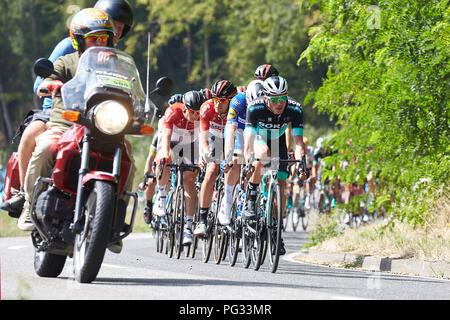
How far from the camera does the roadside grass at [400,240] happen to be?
1179 cm

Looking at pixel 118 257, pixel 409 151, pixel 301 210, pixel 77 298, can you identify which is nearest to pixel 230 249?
pixel 118 257

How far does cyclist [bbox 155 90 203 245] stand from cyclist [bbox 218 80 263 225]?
1.47m

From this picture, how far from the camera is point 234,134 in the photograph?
38.2ft

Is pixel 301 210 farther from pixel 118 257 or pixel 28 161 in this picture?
pixel 28 161

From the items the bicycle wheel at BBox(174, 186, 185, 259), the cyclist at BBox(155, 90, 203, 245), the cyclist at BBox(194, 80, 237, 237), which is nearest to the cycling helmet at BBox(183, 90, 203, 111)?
the cyclist at BBox(155, 90, 203, 245)

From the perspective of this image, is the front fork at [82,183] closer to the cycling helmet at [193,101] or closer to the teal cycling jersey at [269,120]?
the teal cycling jersey at [269,120]

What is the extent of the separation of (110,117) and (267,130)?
3731 mm

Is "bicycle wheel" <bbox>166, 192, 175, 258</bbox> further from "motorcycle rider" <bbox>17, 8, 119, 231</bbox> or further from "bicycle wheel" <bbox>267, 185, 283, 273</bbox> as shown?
"motorcycle rider" <bbox>17, 8, 119, 231</bbox>

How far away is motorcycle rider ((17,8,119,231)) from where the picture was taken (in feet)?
26.4

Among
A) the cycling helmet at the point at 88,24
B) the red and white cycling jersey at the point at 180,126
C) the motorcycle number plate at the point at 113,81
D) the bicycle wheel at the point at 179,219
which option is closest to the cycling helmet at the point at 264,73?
the red and white cycling jersey at the point at 180,126

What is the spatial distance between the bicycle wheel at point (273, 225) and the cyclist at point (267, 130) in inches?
5.1

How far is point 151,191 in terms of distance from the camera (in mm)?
16422

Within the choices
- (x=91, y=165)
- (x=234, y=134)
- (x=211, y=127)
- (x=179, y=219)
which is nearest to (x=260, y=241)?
(x=234, y=134)

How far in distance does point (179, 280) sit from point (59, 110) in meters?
1.84
